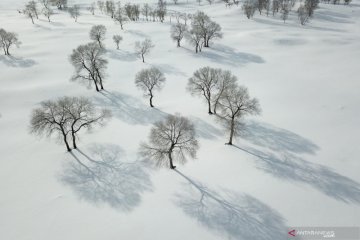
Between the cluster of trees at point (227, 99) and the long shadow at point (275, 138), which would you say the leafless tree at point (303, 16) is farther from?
the long shadow at point (275, 138)

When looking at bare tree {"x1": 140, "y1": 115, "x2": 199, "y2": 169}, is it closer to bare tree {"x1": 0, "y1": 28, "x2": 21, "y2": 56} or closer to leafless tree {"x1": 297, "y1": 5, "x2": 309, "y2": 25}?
bare tree {"x1": 0, "y1": 28, "x2": 21, "y2": 56}

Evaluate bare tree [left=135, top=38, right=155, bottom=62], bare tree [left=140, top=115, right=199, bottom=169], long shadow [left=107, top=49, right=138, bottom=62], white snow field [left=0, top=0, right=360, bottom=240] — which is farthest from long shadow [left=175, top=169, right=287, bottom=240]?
long shadow [left=107, top=49, right=138, bottom=62]

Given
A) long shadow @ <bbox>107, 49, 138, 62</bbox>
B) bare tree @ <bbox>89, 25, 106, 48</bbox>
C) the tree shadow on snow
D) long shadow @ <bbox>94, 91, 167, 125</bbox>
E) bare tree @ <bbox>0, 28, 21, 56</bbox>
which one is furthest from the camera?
bare tree @ <bbox>89, 25, 106, 48</bbox>

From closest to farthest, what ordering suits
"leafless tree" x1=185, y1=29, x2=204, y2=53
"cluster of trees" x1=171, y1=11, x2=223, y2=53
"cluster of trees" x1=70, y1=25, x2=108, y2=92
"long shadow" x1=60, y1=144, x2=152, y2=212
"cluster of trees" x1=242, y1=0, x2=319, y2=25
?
"long shadow" x1=60, y1=144, x2=152, y2=212
"cluster of trees" x1=70, y1=25, x2=108, y2=92
"leafless tree" x1=185, y1=29, x2=204, y2=53
"cluster of trees" x1=171, y1=11, x2=223, y2=53
"cluster of trees" x1=242, y1=0, x2=319, y2=25

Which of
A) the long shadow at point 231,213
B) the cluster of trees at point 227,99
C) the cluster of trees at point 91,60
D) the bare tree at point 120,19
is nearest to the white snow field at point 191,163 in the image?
the long shadow at point 231,213

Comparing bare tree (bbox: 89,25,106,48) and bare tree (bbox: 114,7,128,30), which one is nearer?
bare tree (bbox: 89,25,106,48)
